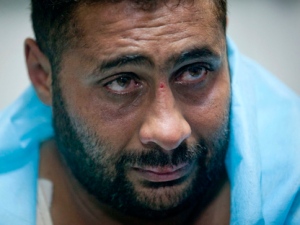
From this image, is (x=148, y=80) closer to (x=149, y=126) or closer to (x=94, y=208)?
(x=149, y=126)

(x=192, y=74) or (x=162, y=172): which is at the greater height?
(x=192, y=74)

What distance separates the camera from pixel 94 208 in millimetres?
928

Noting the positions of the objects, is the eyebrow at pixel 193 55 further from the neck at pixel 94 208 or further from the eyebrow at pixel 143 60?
the neck at pixel 94 208

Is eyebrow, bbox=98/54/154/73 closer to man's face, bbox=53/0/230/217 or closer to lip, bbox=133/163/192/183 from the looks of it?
man's face, bbox=53/0/230/217

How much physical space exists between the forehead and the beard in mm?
128

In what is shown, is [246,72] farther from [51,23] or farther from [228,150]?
[51,23]

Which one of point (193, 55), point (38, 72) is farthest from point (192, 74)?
point (38, 72)

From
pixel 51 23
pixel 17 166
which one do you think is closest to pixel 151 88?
pixel 51 23

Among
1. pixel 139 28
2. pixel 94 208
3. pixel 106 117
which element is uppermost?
pixel 139 28

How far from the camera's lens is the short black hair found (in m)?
0.79

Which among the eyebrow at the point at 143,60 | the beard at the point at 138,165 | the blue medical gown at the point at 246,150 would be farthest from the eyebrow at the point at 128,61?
the blue medical gown at the point at 246,150

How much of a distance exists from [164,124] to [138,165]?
8 centimetres

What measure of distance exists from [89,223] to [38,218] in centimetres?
9

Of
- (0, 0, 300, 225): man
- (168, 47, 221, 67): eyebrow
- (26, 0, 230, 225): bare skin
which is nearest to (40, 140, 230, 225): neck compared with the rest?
(0, 0, 300, 225): man
